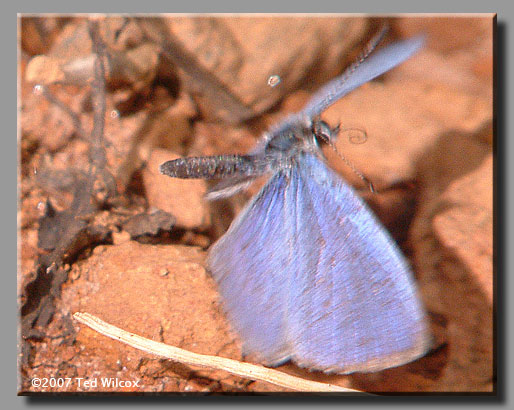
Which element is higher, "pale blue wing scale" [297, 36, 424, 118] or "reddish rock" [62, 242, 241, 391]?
→ "pale blue wing scale" [297, 36, 424, 118]

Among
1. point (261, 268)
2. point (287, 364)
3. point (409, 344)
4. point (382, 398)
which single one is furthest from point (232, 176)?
point (382, 398)

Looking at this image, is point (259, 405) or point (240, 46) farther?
point (240, 46)

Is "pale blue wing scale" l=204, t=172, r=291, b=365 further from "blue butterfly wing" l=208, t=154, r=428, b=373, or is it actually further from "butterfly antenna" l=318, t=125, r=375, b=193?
"butterfly antenna" l=318, t=125, r=375, b=193

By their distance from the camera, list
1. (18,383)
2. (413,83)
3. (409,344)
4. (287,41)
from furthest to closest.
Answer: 1. (413,83)
2. (287,41)
3. (18,383)
4. (409,344)

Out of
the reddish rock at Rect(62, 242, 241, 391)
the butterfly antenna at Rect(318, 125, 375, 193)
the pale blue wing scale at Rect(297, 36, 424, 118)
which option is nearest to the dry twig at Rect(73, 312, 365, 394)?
the reddish rock at Rect(62, 242, 241, 391)

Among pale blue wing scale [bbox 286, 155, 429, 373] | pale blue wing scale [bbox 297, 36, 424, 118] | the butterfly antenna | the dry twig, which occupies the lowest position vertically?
the dry twig

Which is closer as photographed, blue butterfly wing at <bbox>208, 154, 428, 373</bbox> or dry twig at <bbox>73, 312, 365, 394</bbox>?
blue butterfly wing at <bbox>208, 154, 428, 373</bbox>

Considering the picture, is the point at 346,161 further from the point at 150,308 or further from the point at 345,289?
the point at 150,308

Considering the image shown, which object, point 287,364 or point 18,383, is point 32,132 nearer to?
point 18,383
